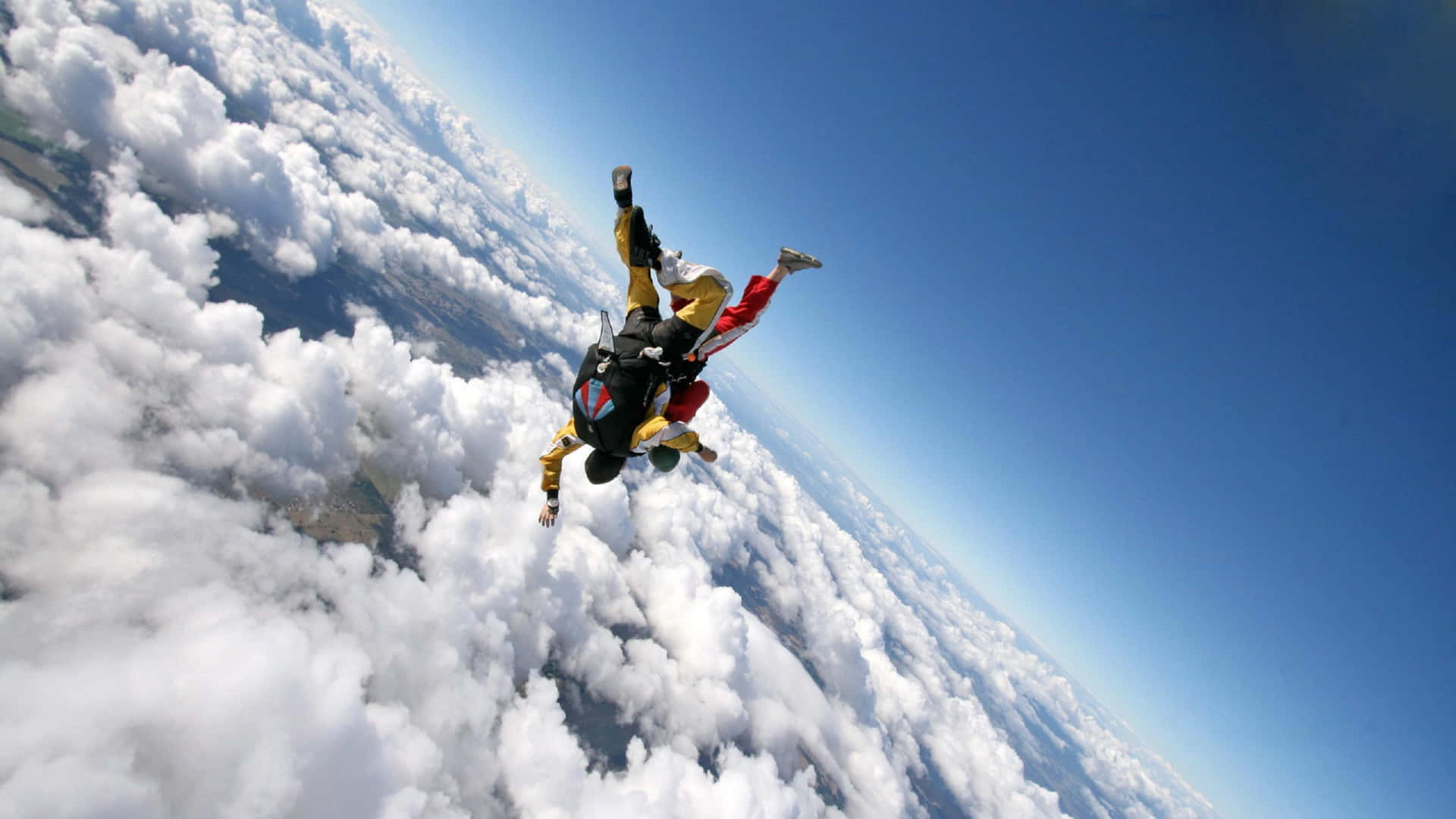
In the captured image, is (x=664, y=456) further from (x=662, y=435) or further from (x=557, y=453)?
(x=557, y=453)

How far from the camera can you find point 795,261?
4.03 m

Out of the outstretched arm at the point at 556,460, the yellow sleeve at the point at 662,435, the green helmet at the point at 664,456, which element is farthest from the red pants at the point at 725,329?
the outstretched arm at the point at 556,460

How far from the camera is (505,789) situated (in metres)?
89.8

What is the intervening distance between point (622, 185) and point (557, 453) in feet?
8.73

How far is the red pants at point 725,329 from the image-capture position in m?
4.27

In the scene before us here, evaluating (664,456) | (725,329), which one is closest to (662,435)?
(664,456)

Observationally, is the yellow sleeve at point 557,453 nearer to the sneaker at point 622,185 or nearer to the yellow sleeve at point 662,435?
the yellow sleeve at point 662,435

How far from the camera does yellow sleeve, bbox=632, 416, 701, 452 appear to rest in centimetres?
397

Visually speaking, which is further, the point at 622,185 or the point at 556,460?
the point at 556,460

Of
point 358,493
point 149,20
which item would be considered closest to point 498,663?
point 358,493

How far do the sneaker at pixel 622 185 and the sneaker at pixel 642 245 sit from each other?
91mm

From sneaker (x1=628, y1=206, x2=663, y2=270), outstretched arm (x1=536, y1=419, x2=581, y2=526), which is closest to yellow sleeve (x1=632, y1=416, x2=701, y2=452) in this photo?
outstretched arm (x1=536, y1=419, x2=581, y2=526)

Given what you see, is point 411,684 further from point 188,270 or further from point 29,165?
point 29,165

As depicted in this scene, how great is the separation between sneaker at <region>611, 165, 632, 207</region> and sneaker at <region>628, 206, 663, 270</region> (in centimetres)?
9
